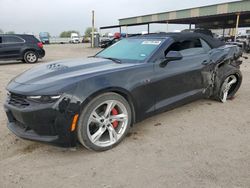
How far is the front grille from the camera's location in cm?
252

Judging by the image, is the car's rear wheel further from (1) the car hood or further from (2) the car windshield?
(1) the car hood

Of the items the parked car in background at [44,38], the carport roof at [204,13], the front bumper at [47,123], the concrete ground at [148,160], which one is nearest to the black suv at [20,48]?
the concrete ground at [148,160]

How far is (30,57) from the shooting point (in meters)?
11.9

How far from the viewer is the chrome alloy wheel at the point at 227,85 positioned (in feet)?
15.2

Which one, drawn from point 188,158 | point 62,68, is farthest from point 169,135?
point 62,68

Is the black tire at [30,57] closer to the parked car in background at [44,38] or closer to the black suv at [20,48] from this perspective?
the black suv at [20,48]

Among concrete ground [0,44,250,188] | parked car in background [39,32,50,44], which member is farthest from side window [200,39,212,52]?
parked car in background [39,32,50,44]

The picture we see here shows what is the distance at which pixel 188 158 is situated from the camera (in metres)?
2.68

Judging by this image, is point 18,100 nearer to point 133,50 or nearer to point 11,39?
point 133,50

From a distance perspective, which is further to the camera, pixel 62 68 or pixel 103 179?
pixel 62 68

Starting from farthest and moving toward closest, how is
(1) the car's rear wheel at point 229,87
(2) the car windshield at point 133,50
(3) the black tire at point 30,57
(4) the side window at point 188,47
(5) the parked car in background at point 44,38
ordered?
(5) the parked car in background at point 44,38 → (3) the black tire at point 30,57 → (1) the car's rear wheel at point 229,87 → (4) the side window at point 188,47 → (2) the car windshield at point 133,50

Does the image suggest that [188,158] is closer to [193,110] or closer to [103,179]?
[103,179]

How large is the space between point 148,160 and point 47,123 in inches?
48.5

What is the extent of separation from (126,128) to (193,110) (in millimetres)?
1824
